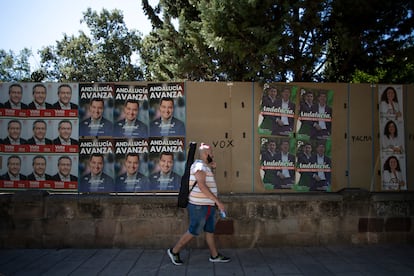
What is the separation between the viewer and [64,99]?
604 centimetres

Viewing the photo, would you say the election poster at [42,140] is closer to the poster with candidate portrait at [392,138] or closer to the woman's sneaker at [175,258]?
the woman's sneaker at [175,258]

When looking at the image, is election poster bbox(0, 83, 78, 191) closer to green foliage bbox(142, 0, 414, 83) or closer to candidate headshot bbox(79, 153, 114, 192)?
candidate headshot bbox(79, 153, 114, 192)

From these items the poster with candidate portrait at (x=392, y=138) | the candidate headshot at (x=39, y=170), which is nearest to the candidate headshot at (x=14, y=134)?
the candidate headshot at (x=39, y=170)

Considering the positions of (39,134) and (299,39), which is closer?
(39,134)

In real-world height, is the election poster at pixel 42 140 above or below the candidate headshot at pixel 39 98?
below

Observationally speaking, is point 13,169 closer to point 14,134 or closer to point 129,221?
point 14,134

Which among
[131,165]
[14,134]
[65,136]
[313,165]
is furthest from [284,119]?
[14,134]

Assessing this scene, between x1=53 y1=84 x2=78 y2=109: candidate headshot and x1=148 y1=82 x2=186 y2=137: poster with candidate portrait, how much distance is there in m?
1.36

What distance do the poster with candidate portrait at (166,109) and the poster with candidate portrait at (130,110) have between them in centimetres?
12

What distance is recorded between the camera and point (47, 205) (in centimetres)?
580

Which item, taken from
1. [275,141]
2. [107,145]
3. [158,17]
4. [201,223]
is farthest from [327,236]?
[158,17]

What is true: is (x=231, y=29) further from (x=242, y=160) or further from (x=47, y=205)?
(x=47, y=205)

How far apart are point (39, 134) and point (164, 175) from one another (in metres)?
2.29

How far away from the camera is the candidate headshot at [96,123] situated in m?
6.02
